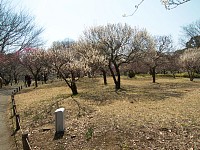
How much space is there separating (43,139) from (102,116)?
11.2 ft

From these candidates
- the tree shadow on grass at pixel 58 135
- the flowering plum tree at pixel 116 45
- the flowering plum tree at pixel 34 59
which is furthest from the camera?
the flowering plum tree at pixel 34 59

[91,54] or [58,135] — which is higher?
[91,54]

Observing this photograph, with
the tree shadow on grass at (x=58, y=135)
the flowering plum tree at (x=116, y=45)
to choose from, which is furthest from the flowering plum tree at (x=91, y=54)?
the tree shadow on grass at (x=58, y=135)

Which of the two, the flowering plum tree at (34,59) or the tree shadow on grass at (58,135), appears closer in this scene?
the tree shadow on grass at (58,135)

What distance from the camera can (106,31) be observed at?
29031 millimetres

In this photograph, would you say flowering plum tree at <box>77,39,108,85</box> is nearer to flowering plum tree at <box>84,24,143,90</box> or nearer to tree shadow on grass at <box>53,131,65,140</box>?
flowering plum tree at <box>84,24,143,90</box>

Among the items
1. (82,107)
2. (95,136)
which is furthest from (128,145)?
(82,107)

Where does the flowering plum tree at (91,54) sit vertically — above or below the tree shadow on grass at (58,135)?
above

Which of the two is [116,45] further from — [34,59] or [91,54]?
[34,59]

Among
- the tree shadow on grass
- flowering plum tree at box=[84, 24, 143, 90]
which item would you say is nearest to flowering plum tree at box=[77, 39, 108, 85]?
flowering plum tree at box=[84, 24, 143, 90]

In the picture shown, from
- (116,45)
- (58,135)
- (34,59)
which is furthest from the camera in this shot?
(34,59)

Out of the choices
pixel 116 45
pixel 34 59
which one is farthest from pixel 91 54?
pixel 34 59

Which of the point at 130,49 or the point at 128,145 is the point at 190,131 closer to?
the point at 128,145

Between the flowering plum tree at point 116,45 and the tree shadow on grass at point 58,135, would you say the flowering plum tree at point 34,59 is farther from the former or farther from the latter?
the tree shadow on grass at point 58,135
